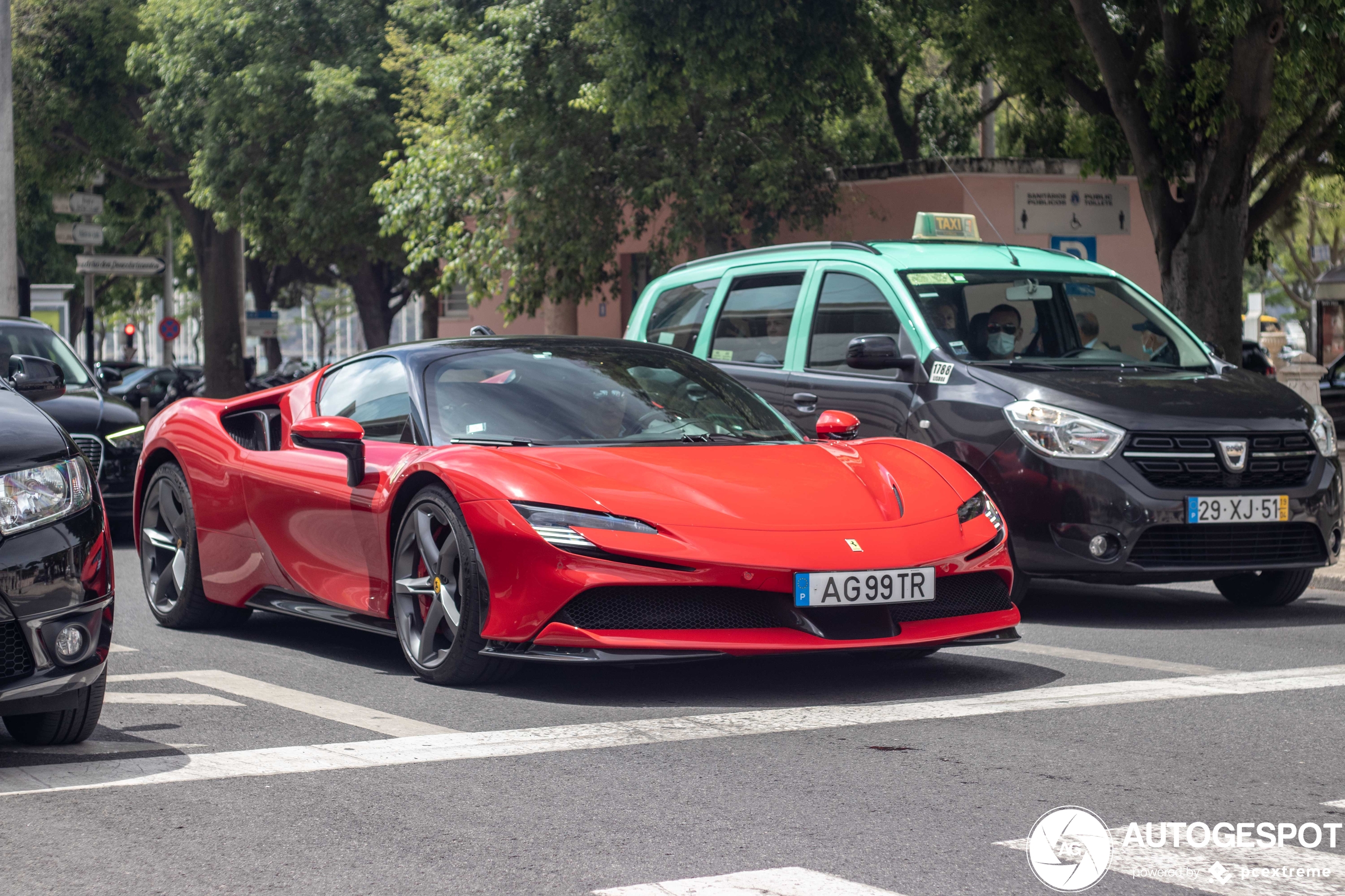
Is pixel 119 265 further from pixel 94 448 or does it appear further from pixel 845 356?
pixel 845 356

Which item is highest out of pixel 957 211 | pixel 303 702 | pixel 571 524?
pixel 957 211

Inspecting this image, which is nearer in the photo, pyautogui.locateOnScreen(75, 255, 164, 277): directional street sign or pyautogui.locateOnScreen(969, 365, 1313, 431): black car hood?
pyautogui.locateOnScreen(969, 365, 1313, 431): black car hood

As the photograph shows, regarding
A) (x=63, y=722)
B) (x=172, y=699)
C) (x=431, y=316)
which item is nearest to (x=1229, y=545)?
(x=172, y=699)

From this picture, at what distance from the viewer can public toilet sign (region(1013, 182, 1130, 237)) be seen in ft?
59.1

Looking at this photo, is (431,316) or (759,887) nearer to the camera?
(759,887)

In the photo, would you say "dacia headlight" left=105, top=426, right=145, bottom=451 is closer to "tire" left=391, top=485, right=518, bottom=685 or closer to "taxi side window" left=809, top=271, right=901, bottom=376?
"taxi side window" left=809, top=271, right=901, bottom=376

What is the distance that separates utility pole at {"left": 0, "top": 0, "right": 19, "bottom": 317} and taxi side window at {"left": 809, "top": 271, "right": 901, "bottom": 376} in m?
16.2

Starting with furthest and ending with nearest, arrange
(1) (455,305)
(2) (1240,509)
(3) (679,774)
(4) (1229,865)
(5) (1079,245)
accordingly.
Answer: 1. (1) (455,305)
2. (5) (1079,245)
3. (2) (1240,509)
4. (3) (679,774)
5. (4) (1229,865)

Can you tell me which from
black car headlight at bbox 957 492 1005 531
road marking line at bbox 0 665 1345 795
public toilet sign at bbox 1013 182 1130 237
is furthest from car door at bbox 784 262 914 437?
public toilet sign at bbox 1013 182 1130 237

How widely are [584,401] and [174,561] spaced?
2480 millimetres

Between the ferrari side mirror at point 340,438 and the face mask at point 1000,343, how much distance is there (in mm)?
3511

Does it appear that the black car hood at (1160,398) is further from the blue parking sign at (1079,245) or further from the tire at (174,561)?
the blue parking sign at (1079,245)

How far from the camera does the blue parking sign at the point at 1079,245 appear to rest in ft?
65.2

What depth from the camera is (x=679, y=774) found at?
4836 mm
